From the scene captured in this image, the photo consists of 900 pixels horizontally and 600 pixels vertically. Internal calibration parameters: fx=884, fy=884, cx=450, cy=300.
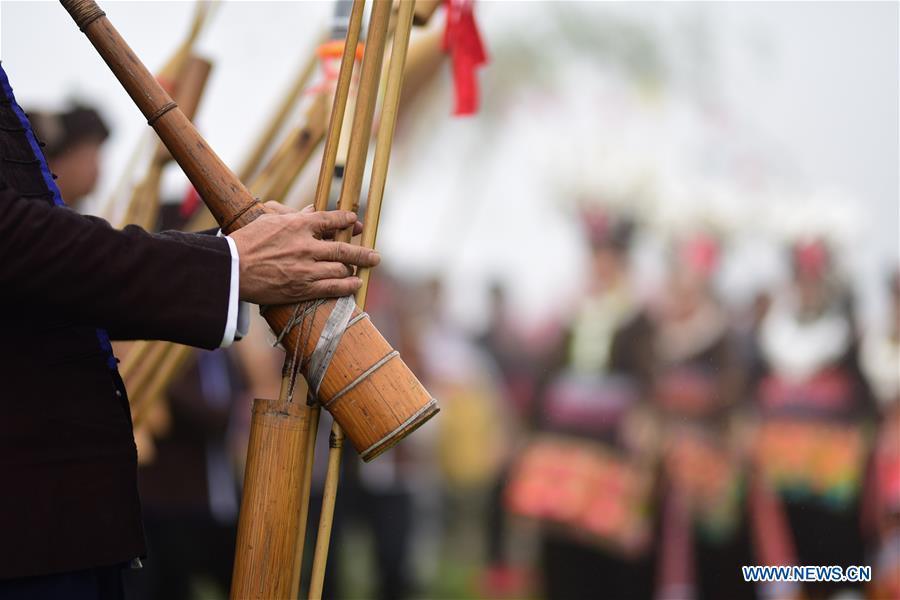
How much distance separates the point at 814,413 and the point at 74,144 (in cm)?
188

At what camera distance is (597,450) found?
7.02ft

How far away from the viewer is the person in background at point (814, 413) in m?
2.12

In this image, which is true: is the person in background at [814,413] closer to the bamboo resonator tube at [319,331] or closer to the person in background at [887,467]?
the person in background at [887,467]

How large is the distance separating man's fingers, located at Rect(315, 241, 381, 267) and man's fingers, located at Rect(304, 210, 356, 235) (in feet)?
0.07

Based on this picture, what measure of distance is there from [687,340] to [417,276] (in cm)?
67

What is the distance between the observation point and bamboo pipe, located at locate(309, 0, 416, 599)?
936 mm

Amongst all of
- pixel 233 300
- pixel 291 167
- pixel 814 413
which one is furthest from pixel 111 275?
pixel 814 413

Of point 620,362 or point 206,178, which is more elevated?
point 620,362

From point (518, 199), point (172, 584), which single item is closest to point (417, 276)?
point (518, 199)

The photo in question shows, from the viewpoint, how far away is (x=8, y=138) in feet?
2.97

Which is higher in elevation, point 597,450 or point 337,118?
point 337,118

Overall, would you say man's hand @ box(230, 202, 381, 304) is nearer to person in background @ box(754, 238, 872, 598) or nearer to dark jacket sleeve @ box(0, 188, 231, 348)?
dark jacket sleeve @ box(0, 188, 231, 348)

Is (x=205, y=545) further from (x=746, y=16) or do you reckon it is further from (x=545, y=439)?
(x=746, y=16)

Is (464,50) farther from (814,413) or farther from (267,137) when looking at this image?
(814,413)
